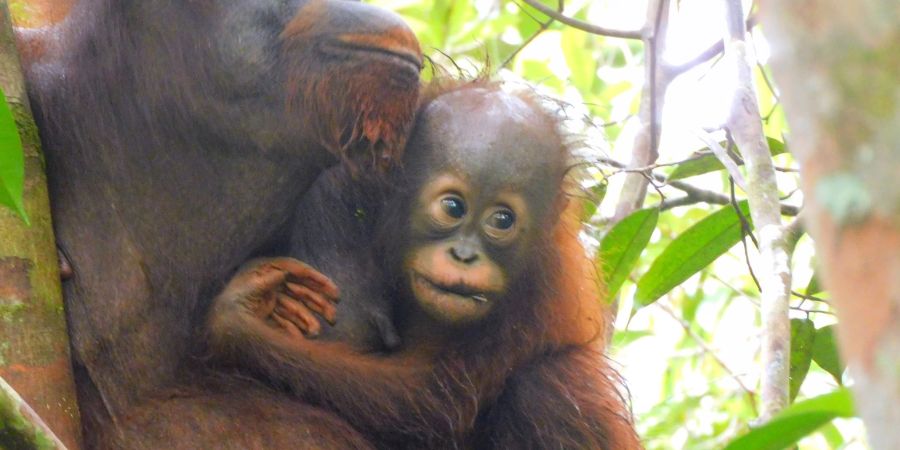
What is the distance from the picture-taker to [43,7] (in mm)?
2574

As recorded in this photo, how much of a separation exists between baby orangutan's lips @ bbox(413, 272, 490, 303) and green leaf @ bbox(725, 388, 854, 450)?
1.15 meters

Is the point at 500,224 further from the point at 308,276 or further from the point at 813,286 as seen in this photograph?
the point at 813,286

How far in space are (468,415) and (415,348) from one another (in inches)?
7.5

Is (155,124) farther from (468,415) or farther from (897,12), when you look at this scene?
(897,12)

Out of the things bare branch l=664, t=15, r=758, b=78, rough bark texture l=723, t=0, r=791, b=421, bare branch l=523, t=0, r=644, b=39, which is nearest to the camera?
rough bark texture l=723, t=0, r=791, b=421

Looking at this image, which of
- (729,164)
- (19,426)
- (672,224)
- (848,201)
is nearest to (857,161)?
(848,201)

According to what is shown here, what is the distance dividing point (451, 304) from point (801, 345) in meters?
0.92

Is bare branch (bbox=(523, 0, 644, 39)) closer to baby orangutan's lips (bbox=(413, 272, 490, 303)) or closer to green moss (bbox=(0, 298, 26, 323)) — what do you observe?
baby orangutan's lips (bbox=(413, 272, 490, 303))

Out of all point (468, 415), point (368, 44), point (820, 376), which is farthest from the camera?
point (820, 376)

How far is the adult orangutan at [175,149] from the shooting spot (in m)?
2.25

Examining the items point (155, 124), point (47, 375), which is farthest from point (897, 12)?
point (155, 124)

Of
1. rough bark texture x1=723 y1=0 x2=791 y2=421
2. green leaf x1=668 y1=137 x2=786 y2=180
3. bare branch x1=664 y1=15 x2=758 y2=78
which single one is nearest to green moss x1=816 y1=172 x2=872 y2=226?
rough bark texture x1=723 y1=0 x2=791 y2=421

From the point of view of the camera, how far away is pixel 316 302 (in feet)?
8.21

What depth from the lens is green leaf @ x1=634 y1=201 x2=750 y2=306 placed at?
3.01 m
